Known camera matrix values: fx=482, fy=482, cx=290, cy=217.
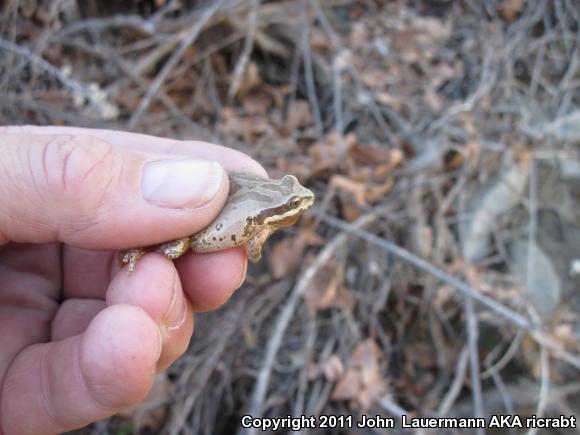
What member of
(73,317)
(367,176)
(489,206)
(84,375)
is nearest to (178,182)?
(84,375)

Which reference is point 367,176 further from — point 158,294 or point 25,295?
point 25,295

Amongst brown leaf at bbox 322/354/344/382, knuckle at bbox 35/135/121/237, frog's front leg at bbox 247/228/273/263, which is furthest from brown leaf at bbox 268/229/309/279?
knuckle at bbox 35/135/121/237

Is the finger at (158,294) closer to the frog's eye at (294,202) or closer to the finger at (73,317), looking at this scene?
the finger at (73,317)

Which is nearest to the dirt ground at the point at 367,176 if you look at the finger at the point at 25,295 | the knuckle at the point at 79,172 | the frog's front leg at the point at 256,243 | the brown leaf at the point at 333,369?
the brown leaf at the point at 333,369

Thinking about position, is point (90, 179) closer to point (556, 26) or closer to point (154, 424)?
point (154, 424)

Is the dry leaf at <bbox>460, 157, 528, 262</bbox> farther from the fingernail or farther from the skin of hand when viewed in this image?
the fingernail

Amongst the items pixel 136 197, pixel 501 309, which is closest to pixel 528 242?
pixel 501 309
